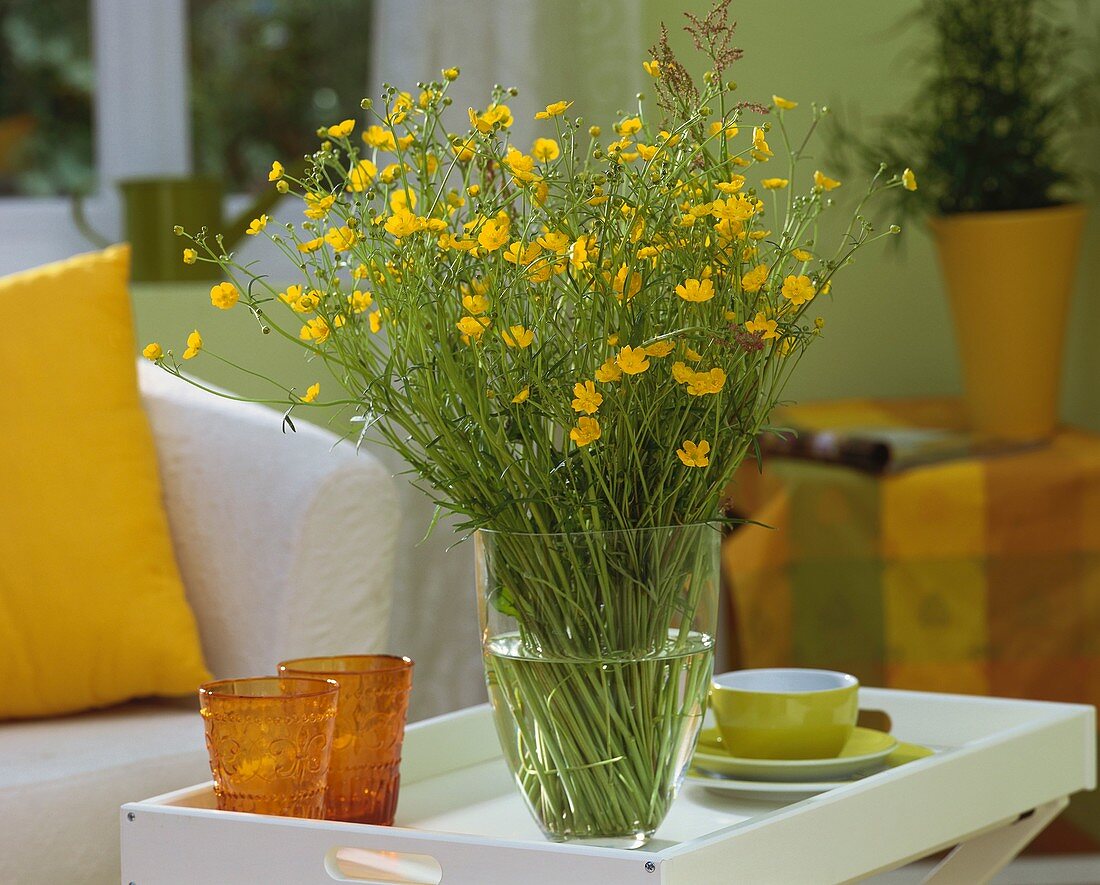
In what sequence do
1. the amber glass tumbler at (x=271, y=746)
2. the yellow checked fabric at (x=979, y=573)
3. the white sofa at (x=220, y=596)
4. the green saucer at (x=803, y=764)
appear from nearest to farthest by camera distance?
the amber glass tumbler at (x=271, y=746) < the green saucer at (x=803, y=764) < the white sofa at (x=220, y=596) < the yellow checked fabric at (x=979, y=573)

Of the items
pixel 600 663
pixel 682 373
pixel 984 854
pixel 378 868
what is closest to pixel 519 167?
pixel 682 373

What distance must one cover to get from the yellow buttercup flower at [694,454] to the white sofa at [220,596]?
25.3 inches

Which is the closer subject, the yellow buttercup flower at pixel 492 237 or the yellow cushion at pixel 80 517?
the yellow buttercup flower at pixel 492 237

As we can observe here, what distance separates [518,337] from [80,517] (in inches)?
32.4

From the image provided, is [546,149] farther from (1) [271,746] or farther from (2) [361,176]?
(1) [271,746]

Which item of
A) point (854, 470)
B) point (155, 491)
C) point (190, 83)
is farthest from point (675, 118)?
point (190, 83)

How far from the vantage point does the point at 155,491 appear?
155 centimetres

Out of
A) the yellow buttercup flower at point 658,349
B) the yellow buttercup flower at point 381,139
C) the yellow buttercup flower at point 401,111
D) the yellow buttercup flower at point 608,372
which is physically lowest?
the yellow buttercup flower at point 608,372

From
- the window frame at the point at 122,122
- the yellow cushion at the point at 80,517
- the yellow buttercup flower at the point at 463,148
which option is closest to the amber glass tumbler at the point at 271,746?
the yellow buttercup flower at the point at 463,148

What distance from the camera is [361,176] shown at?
2.87 ft

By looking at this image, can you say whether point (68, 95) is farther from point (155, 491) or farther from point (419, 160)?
point (419, 160)

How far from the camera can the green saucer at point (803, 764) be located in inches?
40.8

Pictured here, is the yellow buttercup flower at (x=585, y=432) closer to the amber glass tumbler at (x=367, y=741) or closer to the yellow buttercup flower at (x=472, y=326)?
the yellow buttercup flower at (x=472, y=326)

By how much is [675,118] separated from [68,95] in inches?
74.7
